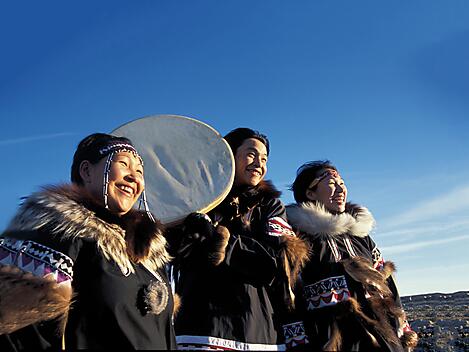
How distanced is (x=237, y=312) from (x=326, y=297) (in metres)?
0.84

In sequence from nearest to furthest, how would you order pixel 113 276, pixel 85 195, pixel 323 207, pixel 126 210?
1. pixel 113 276
2. pixel 85 195
3. pixel 126 210
4. pixel 323 207

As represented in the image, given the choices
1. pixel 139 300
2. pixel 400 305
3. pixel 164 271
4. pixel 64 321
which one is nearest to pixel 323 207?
pixel 400 305

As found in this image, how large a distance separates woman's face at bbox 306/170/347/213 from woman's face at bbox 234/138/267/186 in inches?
30.0

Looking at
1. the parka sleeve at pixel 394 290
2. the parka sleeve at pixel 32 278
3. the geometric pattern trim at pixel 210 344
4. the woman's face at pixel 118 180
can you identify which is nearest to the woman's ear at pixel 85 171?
the woman's face at pixel 118 180

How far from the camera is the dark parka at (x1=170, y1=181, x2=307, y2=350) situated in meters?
2.65

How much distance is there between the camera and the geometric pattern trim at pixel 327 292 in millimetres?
3316

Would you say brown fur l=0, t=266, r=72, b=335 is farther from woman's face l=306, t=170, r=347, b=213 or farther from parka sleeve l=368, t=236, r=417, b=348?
parka sleeve l=368, t=236, r=417, b=348

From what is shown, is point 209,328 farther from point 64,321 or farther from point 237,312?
point 64,321

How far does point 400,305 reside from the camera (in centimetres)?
374

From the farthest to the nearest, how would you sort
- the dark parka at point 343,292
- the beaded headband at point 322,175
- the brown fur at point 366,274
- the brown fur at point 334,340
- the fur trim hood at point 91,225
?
the beaded headband at point 322,175, the brown fur at point 366,274, the dark parka at point 343,292, the brown fur at point 334,340, the fur trim hood at point 91,225

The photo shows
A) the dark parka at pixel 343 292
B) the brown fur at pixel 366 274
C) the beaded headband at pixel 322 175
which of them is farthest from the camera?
the beaded headband at pixel 322 175

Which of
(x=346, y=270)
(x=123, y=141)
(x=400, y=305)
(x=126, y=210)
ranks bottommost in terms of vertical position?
(x=400, y=305)

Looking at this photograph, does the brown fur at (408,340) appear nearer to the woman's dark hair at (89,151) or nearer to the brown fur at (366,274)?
the brown fur at (366,274)

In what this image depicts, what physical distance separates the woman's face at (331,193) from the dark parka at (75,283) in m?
1.93
